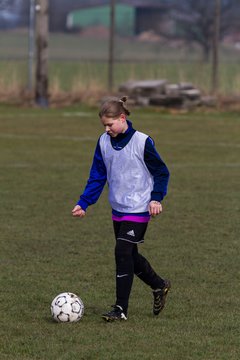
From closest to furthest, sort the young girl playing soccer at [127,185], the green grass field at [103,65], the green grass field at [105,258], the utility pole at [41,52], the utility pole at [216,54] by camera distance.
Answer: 1. the green grass field at [105,258]
2. the young girl playing soccer at [127,185]
3. the utility pole at [41,52]
4. the utility pole at [216,54]
5. the green grass field at [103,65]

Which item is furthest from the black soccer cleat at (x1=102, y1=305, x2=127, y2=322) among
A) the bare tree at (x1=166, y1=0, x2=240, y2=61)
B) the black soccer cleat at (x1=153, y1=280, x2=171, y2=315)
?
the bare tree at (x1=166, y1=0, x2=240, y2=61)

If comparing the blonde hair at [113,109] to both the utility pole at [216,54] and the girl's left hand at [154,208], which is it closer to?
the girl's left hand at [154,208]

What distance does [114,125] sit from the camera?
7297 millimetres

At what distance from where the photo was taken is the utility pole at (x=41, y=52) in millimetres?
26089

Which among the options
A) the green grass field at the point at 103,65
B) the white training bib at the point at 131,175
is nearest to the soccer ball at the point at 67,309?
the white training bib at the point at 131,175

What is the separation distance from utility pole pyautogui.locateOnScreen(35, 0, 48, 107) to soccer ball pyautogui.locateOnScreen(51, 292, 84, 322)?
19.2m

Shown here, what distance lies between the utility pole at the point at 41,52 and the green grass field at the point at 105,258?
710 cm

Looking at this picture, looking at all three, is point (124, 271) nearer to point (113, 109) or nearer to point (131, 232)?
point (131, 232)

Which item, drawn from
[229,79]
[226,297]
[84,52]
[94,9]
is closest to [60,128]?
[229,79]

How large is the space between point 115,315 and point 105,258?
2487mm

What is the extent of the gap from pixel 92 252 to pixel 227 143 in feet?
33.4

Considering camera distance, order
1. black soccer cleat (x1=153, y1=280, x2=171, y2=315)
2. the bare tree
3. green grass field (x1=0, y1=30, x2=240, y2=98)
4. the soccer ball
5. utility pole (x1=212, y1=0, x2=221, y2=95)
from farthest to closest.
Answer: the bare tree, green grass field (x1=0, y1=30, x2=240, y2=98), utility pole (x1=212, y1=0, x2=221, y2=95), black soccer cleat (x1=153, y1=280, x2=171, y2=315), the soccer ball

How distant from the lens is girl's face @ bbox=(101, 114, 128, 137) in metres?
7.28

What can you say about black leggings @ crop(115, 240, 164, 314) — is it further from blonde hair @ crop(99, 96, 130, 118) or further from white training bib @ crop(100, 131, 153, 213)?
blonde hair @ crop(99, 96, 130, 118)
